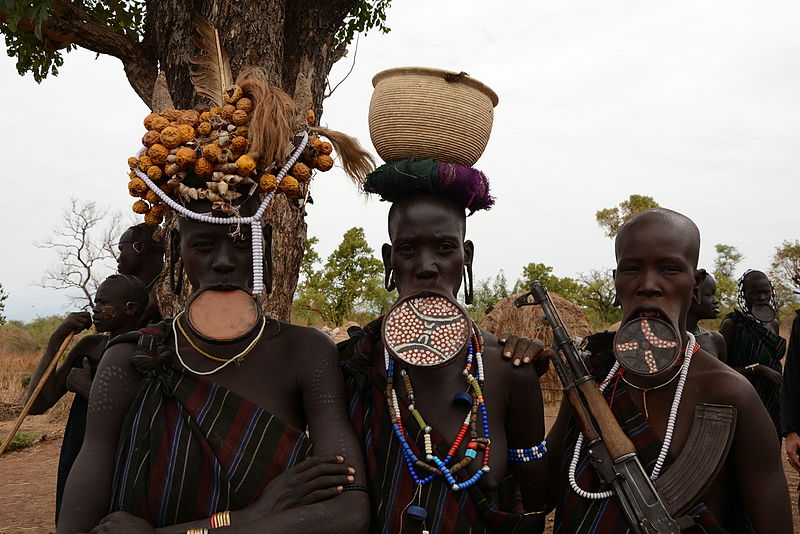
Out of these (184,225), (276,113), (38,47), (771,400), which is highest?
(38,47)

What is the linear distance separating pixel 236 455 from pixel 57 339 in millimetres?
3199

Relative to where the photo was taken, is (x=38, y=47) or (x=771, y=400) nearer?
(x=771, y=400)

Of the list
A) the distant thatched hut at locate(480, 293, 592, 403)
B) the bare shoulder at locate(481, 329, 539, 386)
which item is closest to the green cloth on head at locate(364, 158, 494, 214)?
the bare shoulder at locate(481, 329, 539, 386)

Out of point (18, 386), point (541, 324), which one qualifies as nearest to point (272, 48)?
point (541, 324)

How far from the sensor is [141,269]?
477cm

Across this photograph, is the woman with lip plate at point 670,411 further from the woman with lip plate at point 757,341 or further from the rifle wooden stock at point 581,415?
the woman with lip plate at point 757,341

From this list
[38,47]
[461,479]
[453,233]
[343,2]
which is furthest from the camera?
[38,47]

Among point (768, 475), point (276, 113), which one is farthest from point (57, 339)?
point (768, 475)

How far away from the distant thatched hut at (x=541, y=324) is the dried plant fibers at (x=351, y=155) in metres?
9.43

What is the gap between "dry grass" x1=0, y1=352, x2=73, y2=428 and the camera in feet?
38.4

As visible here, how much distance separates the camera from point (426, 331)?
233cm

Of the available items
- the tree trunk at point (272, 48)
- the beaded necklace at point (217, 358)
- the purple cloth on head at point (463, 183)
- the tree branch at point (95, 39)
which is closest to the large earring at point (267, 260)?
the beaded necklace at point (217, 358)

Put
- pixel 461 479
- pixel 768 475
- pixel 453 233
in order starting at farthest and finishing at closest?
pixel 453 233, pixel 461 479, pixel 768 475

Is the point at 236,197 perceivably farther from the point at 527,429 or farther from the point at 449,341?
the point at 527,429
